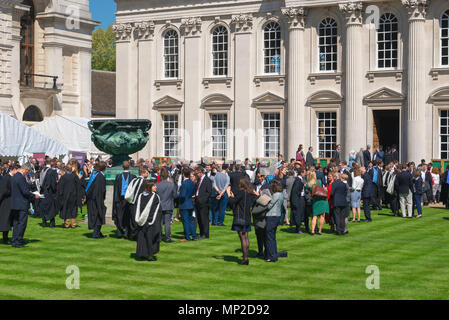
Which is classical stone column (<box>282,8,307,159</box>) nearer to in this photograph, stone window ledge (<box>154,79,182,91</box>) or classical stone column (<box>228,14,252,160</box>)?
classical stone column (<box>228,14,252,160</box>)

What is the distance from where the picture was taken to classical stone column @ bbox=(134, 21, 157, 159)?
4347cm

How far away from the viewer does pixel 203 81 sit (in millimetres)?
41812

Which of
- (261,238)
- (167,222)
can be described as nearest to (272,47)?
(167,222)

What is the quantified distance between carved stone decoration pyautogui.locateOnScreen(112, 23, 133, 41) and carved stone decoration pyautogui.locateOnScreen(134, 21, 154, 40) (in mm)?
407

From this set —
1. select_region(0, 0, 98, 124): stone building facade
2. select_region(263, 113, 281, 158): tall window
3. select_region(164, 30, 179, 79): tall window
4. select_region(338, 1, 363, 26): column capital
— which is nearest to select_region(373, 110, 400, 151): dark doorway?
select_region(338, 1, 363, 26): column capital

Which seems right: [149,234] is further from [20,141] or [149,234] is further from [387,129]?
[387,129]

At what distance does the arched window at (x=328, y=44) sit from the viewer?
125ft

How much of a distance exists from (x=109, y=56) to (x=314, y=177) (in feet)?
204

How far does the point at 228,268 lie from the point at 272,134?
25.1 m

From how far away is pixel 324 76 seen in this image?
125 ft

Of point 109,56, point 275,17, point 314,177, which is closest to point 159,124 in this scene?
point 275,17

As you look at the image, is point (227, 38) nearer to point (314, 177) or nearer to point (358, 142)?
point (358, 142)

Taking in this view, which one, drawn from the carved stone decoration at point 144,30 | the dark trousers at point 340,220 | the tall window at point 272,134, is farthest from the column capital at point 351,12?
the dark trousers at point 340,220

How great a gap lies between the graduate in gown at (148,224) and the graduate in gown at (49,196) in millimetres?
7030
